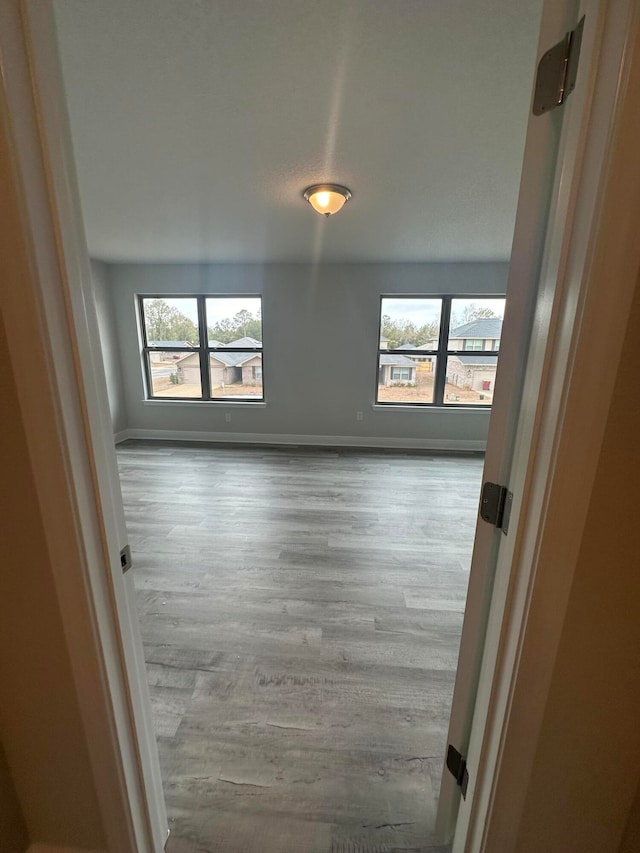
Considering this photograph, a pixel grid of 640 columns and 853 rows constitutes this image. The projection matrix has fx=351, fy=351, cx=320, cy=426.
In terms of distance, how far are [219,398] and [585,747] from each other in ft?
15.7

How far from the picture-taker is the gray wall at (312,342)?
436cm

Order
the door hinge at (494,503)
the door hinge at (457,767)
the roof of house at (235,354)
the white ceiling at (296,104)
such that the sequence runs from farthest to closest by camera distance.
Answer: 1. the roof of house at (235,354)
2. the white ceiling at (296,104)
3. the door hinge at (457,767)
4. the door hinge at (494,503)

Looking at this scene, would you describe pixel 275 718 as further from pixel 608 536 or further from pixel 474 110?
pixel 474 110

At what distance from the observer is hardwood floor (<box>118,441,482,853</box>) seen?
3.62ft

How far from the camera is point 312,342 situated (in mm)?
4574

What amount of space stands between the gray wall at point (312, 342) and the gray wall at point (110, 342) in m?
0.08

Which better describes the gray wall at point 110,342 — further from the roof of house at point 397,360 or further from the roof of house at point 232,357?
the roof of house at point 397,360

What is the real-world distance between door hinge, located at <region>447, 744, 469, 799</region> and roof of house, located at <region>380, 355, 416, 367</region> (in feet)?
13.5

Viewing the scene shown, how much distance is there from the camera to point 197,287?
15.1 ft

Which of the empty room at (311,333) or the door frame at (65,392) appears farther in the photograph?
the empty room at (311,333)

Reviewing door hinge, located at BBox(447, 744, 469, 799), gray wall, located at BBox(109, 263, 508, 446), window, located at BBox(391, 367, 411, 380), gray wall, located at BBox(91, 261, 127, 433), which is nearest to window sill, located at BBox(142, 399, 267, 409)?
gray wall, located at BBox(109, 263, 508, 446)

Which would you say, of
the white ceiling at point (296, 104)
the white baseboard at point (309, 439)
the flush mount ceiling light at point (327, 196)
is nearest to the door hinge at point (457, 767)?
the white ceiling at point (296, 104)

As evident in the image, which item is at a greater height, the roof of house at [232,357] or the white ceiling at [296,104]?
the white ceiling at [296,104]

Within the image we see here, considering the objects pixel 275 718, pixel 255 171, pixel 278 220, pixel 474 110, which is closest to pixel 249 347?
pixel 278 220
